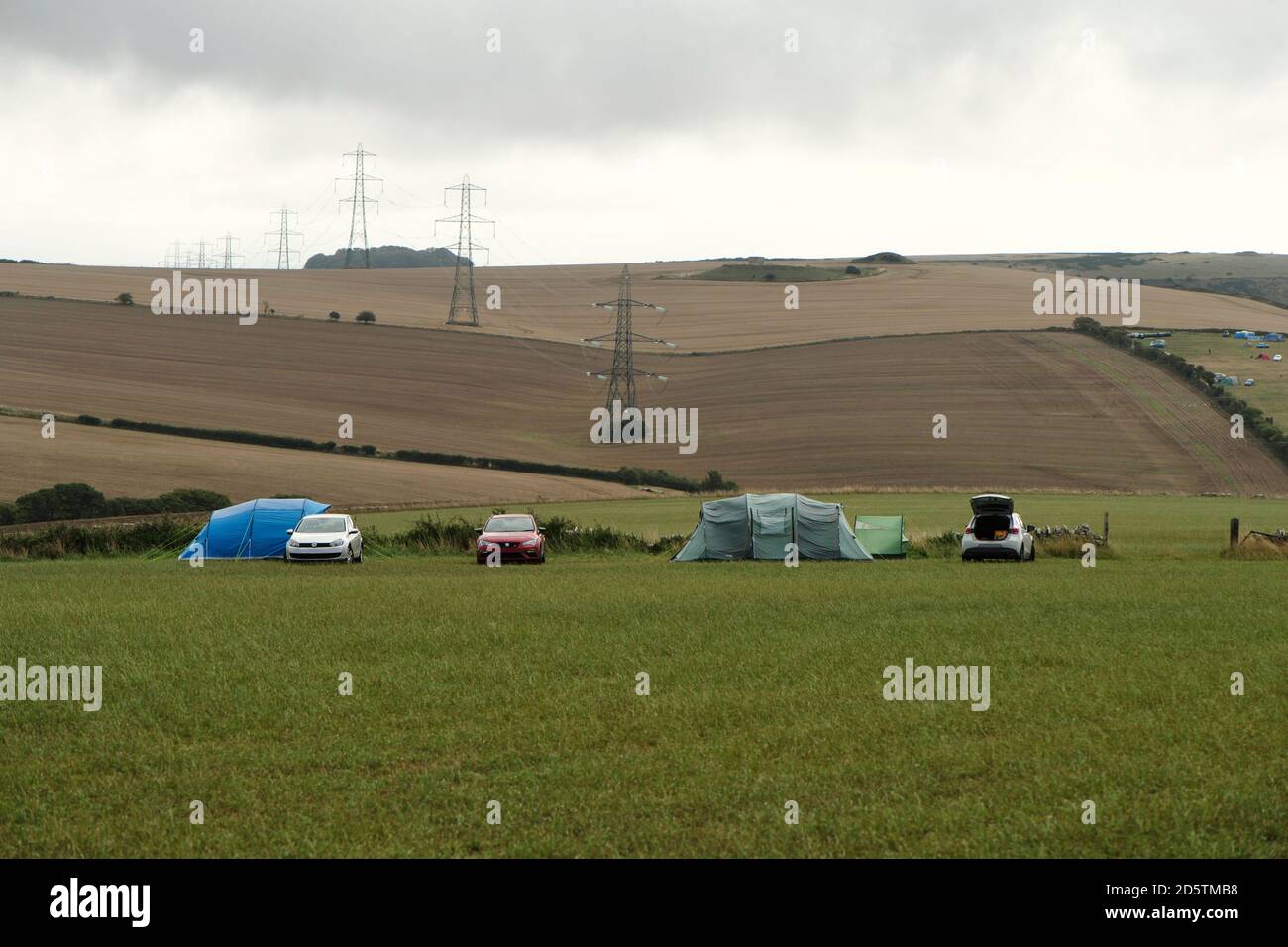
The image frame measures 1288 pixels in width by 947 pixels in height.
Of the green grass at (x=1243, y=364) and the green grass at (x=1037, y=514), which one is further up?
the green grass at (x=1243, y=364)

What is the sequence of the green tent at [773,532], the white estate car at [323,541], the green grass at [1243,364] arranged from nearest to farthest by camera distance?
the white estate car at [323,541] → the green tent at [773,532] → the green grass at [1243,364]

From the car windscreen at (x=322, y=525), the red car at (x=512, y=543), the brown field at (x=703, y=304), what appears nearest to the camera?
the red car at (x=512, y=543)

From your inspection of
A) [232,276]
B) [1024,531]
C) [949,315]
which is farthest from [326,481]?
[232,276]

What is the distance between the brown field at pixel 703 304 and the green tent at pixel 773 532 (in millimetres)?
88159

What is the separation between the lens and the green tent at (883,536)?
48906 mm

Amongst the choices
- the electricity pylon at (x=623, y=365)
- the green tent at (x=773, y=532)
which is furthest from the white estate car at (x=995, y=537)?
the electricity pylon at (x=623, y=365)

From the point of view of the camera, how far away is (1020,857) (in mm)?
11211


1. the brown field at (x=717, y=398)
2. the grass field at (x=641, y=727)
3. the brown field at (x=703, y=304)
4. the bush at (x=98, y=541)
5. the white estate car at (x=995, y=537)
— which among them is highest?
the brown field at (x=703, y=304)

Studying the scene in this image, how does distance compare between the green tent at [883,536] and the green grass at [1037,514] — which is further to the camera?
the green grass at [1037,514]

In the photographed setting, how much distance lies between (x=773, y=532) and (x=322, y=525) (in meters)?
15.9

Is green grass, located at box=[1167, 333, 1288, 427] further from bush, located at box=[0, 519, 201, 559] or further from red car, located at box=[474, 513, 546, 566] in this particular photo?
bush, located at box=[0, 519, 201, 559]

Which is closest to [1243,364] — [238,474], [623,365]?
[623,365]

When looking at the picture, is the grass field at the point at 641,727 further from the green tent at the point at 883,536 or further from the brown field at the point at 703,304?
the brown field at the point at 703,304

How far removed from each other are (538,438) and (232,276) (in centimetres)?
8518
